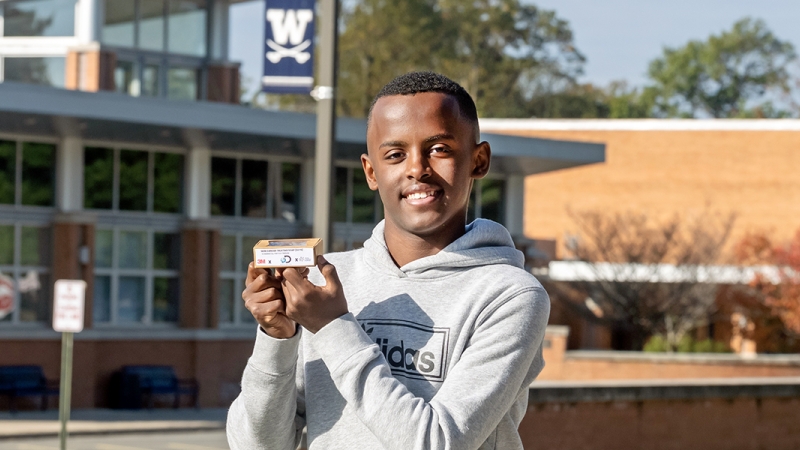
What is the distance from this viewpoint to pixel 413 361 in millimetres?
2633

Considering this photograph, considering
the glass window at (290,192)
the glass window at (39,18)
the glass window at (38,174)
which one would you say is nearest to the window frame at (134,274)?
the glass window at (38,174)

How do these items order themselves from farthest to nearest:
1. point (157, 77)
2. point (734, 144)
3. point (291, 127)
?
point (734, 144) → point (157, 77) → point (291, 127)

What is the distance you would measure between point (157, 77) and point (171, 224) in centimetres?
394

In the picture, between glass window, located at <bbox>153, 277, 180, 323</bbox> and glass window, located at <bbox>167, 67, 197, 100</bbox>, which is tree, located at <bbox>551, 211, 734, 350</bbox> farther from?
glass window, located at <bbox>167, 67, 197, 100</bbox>

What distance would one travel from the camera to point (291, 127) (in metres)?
24.6

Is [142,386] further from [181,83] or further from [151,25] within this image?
[151,25]

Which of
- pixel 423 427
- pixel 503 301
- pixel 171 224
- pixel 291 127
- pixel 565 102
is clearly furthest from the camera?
pixel 565 102

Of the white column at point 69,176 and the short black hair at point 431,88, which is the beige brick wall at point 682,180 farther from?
the short black hair at point 431,88

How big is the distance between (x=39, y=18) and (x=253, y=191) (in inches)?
258

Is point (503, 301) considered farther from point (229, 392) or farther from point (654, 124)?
point (654, 124)

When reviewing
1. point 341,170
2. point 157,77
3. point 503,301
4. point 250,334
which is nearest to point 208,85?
point 157,77

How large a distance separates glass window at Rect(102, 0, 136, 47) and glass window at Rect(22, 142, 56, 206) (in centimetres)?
402

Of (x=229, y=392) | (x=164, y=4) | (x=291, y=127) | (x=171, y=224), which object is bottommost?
(x=229, y=392)

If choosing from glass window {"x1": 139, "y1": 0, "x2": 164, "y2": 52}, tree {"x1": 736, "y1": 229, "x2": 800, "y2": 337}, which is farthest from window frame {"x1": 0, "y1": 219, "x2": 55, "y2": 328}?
tree {"x1": 736, "y1": 229, "x2": 800, "y2": 337}
